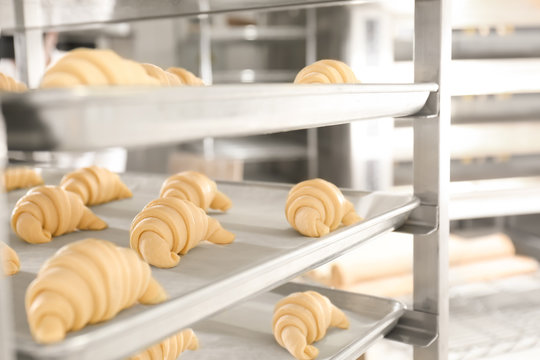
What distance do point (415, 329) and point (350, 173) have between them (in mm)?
1802

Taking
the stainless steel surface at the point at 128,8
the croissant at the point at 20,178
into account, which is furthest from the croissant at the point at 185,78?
the croissant at the point at 20,178

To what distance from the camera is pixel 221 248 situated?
31.0 inches

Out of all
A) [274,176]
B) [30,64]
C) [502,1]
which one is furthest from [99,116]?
[274,176]

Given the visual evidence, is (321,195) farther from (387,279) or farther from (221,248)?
(387,279)

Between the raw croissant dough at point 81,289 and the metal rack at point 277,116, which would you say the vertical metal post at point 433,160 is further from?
the raw croissant dough at point 81,289

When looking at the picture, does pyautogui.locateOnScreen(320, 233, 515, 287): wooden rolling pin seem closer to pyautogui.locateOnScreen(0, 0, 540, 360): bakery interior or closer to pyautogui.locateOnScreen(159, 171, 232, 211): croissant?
pyautogui.locateOnScreen(0, 0, 540, 360): bakery interior

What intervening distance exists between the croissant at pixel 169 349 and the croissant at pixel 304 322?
0.14 metres

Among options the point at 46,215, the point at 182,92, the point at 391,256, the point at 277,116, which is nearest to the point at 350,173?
the point at 391,256

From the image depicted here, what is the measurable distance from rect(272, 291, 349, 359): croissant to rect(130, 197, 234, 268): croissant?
0.15 meters

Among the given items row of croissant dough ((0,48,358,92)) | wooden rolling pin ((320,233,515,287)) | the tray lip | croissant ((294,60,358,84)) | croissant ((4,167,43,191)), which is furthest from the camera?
wooden rolling pin ((320,233,515,287))

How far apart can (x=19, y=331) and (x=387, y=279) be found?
129cm

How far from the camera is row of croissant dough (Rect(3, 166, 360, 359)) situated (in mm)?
501

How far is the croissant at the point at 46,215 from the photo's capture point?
0.86m

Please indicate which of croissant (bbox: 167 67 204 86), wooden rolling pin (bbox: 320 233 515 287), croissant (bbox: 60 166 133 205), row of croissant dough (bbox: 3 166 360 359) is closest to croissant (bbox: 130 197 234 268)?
row of croissant dough (bbox: 3 166 360 359)
